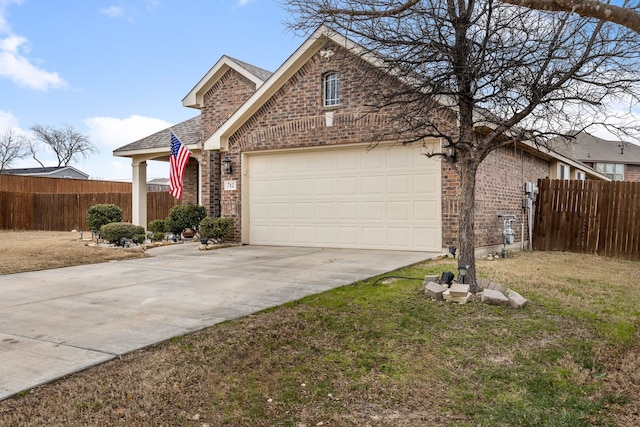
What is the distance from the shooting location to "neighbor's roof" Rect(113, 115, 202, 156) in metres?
16.9

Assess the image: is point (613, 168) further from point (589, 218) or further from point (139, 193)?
point (139, 193)

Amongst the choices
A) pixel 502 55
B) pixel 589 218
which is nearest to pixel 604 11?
pixel 502 55

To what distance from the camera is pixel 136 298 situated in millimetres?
6520

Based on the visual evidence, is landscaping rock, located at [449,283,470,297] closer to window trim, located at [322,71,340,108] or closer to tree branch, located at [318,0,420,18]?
tree branch, located at [318,0,420,18]

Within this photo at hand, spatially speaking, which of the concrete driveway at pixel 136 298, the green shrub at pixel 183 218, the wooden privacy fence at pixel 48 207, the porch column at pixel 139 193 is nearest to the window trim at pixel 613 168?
the concrete driveway at pixel 136 298

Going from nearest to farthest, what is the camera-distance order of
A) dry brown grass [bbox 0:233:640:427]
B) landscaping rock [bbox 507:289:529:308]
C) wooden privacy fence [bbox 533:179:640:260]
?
dry brown grass [bbox 0:233:640:427], landscaping rock [bbox 507:289:529:308], wooden privacy fence [bbox 533:179:640:260]

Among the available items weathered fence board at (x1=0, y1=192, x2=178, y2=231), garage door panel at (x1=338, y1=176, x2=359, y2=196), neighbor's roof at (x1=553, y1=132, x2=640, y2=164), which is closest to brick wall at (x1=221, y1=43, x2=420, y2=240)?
garage door panel at (x1=338, y1=176, x2=359, y2=196)

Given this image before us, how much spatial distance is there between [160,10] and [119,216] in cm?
696

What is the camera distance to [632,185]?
40.8 feet

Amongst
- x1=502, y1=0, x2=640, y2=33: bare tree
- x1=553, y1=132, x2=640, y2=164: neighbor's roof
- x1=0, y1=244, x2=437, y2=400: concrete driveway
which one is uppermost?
x1=553, y1=132, x2=640, y2=164: neighbor's roof

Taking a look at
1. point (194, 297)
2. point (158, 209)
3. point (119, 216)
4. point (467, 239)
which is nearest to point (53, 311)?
point (194, 297)

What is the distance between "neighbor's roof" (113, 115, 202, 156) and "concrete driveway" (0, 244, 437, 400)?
6579 mm

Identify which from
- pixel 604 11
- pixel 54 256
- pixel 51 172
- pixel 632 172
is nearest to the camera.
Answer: pixel 604 11

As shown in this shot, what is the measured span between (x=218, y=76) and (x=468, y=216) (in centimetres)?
1163
